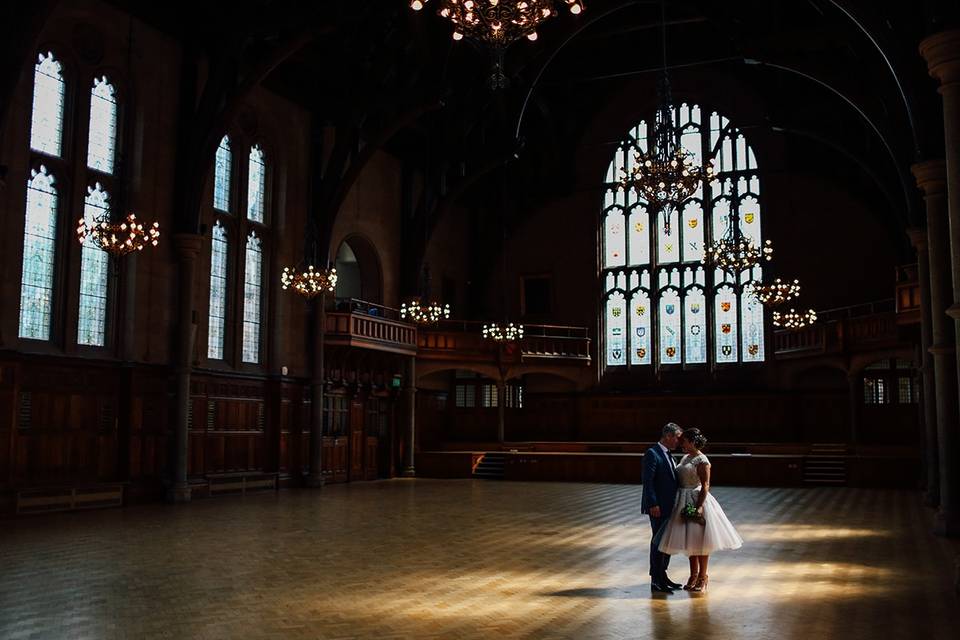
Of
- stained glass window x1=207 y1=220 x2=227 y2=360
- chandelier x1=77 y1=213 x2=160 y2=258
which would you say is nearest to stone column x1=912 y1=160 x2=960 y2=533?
chandelier x1=77 y1=213 x2=160 y2=258

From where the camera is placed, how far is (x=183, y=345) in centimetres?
1816

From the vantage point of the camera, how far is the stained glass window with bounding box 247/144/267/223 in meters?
→ 21.5

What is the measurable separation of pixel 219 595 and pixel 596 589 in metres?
3.62

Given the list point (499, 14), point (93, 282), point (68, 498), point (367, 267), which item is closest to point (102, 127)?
point (93, 282)

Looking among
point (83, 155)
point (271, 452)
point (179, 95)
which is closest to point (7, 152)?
point (83, 155)

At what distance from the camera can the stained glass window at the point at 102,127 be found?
17.2 metres

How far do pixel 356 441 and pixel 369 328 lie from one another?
3546 millimetres

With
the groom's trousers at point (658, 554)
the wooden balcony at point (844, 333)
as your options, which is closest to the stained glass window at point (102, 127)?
the groom's trousers at point (658, 554)

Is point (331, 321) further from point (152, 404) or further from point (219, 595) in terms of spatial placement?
point (219, 595)

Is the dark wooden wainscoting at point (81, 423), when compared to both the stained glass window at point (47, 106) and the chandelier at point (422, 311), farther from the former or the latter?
the chandelier at point (422, 311)

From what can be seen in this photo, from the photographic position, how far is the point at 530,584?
867 cm

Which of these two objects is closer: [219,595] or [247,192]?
[219,595]

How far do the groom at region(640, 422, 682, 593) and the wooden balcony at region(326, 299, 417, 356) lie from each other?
15.6 metres

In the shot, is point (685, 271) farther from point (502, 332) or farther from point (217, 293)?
point (217, 293)
